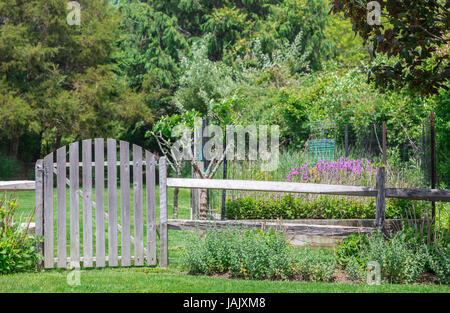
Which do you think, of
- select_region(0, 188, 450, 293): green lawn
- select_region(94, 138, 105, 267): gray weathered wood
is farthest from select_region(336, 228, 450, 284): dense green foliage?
select_region(94, 138, 105, 267): gray weathered wood

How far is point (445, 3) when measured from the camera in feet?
18.5

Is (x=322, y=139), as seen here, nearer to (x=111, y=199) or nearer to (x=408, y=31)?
(x=111, y=199)

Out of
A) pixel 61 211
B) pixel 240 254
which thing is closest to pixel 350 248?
pixel 240 254

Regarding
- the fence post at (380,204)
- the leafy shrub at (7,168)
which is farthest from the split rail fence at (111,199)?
the leafy shrub at (7,168)

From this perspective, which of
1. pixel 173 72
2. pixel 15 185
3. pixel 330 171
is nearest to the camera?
pixel 15 185

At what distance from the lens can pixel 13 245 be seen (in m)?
6.09

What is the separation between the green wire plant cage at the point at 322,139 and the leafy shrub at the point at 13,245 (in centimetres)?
791

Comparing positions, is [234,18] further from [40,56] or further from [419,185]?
[419,185]

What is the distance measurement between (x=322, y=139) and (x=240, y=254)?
863cm

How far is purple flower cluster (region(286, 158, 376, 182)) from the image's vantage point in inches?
404

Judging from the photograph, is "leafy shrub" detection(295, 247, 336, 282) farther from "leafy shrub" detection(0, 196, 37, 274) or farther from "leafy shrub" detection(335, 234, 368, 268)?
"leafy shrub" detection(0, 196, 37, 274)

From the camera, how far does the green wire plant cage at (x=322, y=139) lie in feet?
44.4

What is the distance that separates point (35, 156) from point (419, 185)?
20.8 meters

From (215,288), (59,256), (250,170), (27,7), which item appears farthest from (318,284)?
(27,7)
